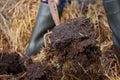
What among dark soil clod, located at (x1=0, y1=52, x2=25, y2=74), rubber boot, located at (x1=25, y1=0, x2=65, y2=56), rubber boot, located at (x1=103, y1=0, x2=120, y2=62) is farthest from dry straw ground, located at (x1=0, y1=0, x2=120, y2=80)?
dark soil clod, located at (x1=0, y1=52, x2=25, y2=74)

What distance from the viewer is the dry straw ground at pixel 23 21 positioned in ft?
6.79

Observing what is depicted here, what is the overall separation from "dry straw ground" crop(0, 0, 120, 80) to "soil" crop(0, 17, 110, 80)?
1.92ft

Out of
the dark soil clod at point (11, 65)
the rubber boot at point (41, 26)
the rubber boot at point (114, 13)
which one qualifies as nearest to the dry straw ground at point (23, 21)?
the rubber boot at point (41, 26)

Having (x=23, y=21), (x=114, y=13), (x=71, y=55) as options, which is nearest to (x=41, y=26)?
(x=23, y=21)

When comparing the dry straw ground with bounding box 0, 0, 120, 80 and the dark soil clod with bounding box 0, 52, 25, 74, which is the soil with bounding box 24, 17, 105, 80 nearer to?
the dark soil clod with bounding box 0, 52, 25, 74

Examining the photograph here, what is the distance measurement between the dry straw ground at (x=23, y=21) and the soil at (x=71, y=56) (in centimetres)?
59

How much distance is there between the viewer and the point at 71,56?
130 cm

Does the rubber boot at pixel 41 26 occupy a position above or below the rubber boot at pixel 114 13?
below

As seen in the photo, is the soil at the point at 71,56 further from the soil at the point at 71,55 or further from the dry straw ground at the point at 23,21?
the dry straw ground at the point at 23,21

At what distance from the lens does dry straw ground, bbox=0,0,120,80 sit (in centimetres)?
207

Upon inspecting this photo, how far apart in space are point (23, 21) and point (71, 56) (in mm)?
1048

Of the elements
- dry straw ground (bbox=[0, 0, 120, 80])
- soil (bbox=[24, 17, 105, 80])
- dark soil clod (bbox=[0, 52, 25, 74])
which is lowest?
dry straw ground (bbox=[0, 0, 120, 80])

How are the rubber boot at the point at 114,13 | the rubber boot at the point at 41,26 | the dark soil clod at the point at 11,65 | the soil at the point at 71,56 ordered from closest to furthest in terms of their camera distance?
1. the soil at the point at 71,56
2. the dark soil clod at the point at 11,65
3. the rubber boot at the point at 114,13
4. the rubber boot at the point at 41,26

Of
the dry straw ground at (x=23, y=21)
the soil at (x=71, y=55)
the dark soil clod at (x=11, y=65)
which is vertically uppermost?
the soil at (x=71, y=55)
